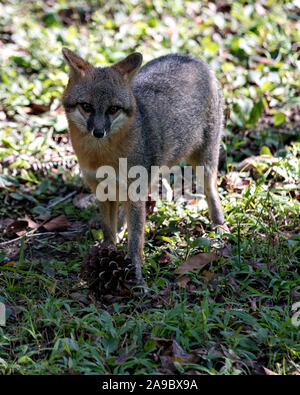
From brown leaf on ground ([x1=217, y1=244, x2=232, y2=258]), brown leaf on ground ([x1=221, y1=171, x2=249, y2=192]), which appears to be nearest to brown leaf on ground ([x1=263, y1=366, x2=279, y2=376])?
brown leaf on ground ([x1=217, y1=244, x2=232, y2=258])

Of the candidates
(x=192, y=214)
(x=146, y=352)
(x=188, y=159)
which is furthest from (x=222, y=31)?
(x=146, y=352)

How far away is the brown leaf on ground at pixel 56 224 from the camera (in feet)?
18.2

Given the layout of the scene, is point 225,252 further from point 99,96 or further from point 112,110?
point 99,96

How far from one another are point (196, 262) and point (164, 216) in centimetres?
100

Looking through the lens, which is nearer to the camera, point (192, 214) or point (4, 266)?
point (4, 266)

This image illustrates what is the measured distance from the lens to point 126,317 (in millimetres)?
4078

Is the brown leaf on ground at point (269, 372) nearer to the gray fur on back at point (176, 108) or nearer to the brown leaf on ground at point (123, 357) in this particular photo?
the brown leaf on ground at point (123, 357)

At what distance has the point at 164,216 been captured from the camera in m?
5.57

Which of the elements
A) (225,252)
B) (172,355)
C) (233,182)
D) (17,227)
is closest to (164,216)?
(225,252)

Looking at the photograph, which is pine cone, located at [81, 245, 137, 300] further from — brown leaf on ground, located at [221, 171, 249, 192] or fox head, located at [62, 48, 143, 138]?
brown leaf on ground, located at [221, 171, 249, 192]

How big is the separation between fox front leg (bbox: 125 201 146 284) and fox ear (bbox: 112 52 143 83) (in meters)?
1.12

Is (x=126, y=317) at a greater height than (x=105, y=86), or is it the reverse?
(x=105, y=86)
